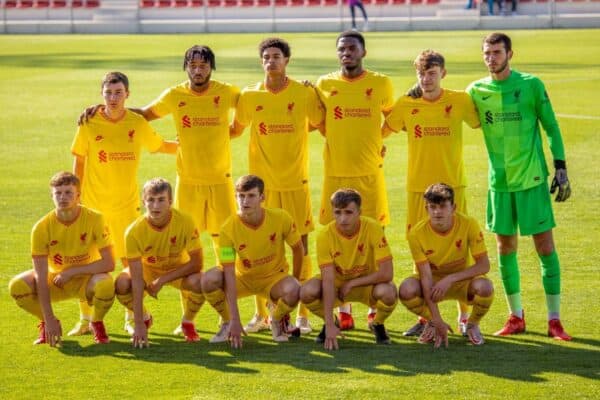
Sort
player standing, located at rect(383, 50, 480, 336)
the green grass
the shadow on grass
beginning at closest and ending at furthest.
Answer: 1. the green grass
2. the shadow on grass
3. player standing, located at rect(383, 50, 480, 336)

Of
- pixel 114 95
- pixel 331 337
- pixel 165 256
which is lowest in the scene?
pixel 331 337

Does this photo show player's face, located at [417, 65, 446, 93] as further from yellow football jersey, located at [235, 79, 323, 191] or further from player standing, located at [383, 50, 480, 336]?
yellow football jersey, located at [235, 79, 323, 191]

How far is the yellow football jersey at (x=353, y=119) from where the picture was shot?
9047mm

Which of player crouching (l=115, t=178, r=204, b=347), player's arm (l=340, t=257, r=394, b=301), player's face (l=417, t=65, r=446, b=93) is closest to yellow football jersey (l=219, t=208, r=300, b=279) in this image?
player crouching (l=115, t=178, r=204, b=347)

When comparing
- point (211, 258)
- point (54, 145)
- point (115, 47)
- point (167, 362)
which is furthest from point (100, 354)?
point (115, 47)

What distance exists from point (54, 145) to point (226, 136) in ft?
29.0

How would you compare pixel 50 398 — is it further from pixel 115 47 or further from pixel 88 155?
pixel 115 47

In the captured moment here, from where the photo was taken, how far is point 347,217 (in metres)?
8.20

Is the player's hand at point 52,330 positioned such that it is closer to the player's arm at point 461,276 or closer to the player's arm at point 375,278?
the player's arm at point 375,278

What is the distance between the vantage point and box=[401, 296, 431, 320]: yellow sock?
8219mm

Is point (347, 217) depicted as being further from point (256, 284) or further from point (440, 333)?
point (440, 333)

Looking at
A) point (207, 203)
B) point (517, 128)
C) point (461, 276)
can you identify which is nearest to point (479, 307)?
point (461, 276)

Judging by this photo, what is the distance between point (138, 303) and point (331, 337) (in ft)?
4.17

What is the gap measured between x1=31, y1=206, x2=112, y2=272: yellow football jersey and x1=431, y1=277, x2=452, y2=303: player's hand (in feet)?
7.17
